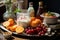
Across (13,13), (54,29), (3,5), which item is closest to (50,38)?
(54,29)

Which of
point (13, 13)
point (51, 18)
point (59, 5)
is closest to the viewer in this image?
point (51, 18)

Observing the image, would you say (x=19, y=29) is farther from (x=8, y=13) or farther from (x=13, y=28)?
(x=8, y=13)

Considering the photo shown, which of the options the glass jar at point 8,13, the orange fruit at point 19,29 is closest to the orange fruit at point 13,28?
the orange fruit at point 19,29

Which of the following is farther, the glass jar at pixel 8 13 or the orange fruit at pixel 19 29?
the glass jar at pixel 8 13

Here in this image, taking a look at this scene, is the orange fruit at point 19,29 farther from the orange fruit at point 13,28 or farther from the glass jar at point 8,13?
the glass jar at point 8,13

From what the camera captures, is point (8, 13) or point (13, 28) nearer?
point (13, 28)

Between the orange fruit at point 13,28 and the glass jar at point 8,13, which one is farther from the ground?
the glass jar at point 8,13

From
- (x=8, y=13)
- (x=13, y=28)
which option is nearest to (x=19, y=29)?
(x=13, y=28)

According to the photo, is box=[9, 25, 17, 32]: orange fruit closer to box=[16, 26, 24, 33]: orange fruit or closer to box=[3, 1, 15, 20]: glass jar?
box=[16, 26, 24, 33]: orange fruit

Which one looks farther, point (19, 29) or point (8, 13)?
point (8, 13)

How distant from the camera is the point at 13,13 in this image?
147 centimetres

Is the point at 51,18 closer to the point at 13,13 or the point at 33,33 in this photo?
the point at 33,33

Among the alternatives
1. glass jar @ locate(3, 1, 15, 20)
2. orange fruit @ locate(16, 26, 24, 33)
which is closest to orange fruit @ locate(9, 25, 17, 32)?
orange fruit @ locate(16, 26, 24, 33)

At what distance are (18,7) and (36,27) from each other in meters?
0.35
